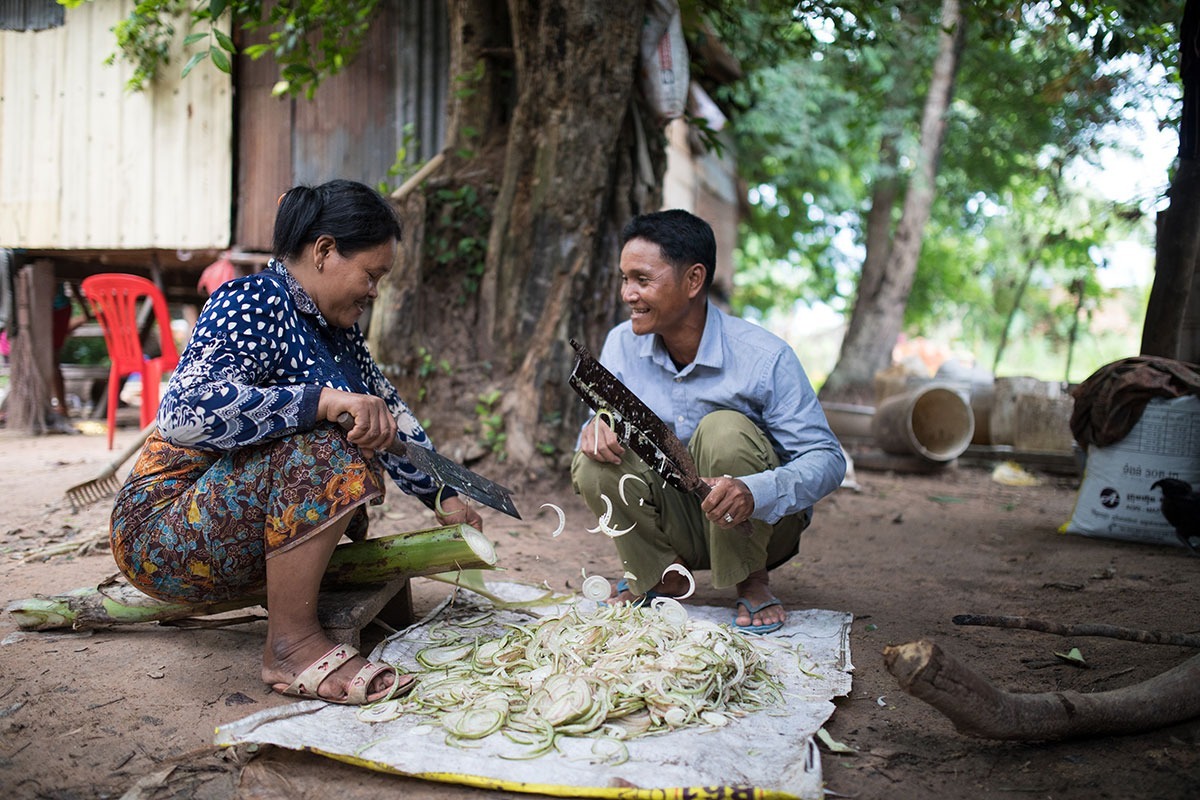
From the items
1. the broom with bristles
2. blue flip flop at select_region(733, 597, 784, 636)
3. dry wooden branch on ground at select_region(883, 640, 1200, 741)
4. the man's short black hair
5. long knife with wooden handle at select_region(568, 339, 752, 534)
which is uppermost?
the man's short black hair

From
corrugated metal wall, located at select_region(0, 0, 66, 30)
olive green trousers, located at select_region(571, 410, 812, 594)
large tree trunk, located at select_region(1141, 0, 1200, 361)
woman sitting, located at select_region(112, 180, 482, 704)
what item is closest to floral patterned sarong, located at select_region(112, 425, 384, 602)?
woman sitting, located at select_region(112, 180, 482, 704)

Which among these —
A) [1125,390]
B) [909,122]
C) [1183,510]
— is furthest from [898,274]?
[1183,510]

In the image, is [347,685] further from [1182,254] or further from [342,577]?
[1182,254]

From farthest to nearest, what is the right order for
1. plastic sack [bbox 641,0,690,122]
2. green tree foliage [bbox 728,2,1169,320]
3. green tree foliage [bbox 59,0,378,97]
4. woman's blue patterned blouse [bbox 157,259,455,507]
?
1. green tree foliage [bbox 728,2,1169,320]
2. plastic sack [bbox 641,0,690,122]
3. green tree foliage [bbox 59,0,378,97]
4. woman's blue patterned blouse [bbox 157,259,455,507]

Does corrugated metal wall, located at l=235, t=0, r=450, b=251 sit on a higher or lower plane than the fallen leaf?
higher

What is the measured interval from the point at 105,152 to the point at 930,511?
23.3 ft

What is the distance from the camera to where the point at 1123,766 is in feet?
5.97

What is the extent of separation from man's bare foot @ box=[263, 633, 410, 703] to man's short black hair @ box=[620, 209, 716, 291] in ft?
4.81

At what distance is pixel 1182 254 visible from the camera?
4242 millimetres

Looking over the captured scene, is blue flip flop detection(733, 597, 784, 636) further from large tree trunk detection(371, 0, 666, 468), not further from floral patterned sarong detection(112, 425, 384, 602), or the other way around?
large tree trunk detection(371, 0, 666, 468)

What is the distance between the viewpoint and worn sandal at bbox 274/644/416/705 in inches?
81.8

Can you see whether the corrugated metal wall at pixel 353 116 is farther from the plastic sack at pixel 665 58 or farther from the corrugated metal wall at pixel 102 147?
the plastic sack at pixel 665 58

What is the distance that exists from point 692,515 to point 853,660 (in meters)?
0.67

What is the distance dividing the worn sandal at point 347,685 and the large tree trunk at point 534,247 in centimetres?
250
